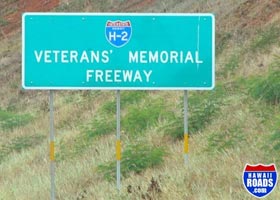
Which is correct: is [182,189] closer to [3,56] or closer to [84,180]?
[84,180]

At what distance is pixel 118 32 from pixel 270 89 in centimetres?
278

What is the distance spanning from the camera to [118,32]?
31.6 ft

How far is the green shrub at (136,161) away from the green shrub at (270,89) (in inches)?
72.5

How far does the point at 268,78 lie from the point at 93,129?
379 cm

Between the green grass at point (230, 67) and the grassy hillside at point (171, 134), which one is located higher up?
the green grass at point (230, 67)

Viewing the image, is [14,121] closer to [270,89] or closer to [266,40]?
[266,40]

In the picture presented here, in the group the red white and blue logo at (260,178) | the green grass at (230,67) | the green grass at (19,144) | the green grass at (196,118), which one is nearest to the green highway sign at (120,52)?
the green grass at (196,118)

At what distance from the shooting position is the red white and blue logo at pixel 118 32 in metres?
9.61

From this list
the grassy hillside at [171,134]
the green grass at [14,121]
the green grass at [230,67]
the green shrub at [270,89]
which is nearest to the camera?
the grassy hillside at [171,134]

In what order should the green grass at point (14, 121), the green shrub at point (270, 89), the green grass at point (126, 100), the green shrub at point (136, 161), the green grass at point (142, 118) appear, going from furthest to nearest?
1. the green grass at point (14, 121)
2. the green grass at point (126, 100)
3. the green grass at point (142, 118)
4. the green shrub at point (270, 89)
5. the green shrub at point (136, 161)

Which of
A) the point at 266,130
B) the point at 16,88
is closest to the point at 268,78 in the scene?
the point at 266,130

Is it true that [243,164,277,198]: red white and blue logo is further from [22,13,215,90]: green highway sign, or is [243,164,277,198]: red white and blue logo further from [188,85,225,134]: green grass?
[188,85,225,134]: green grass

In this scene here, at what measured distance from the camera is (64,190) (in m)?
10.4

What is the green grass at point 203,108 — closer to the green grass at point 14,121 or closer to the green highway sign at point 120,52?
the green highway sign at point 120,52
